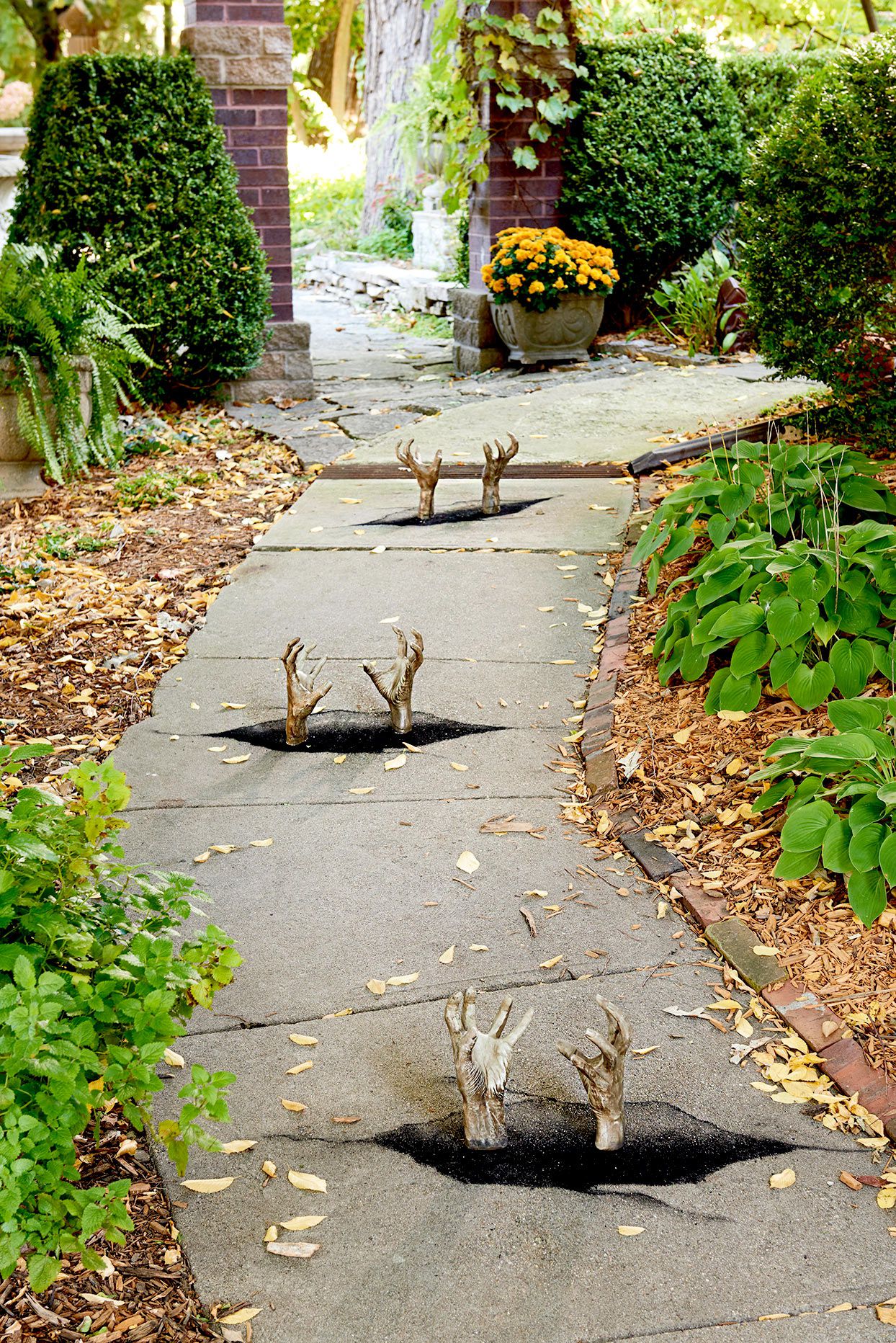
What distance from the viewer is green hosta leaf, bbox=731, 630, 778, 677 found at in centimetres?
347

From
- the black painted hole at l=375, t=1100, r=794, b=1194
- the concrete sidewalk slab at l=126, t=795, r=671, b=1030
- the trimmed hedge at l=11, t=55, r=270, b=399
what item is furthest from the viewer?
the trimmed hedge at l=11, t=55, r=270, b=399

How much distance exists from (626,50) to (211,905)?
8.28 m

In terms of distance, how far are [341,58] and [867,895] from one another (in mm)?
26268

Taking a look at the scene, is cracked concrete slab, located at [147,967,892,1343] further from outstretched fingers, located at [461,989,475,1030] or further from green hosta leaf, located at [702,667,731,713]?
green hosta leaf, located at [702,667,731,713]

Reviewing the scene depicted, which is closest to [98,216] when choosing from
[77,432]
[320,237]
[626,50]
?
[77,432]

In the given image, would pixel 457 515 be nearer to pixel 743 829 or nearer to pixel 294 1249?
pixel 743 829

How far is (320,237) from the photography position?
56.6 ft

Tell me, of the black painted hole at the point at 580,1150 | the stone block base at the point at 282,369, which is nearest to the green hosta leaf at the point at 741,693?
the black painted hole at the point at 580,1150

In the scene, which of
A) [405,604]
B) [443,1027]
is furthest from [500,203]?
[443,1027]

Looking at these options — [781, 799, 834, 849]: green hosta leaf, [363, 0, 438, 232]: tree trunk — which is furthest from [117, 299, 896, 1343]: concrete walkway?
[363, 0, 438, 232]: tree trunk

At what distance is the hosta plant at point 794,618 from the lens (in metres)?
3.36

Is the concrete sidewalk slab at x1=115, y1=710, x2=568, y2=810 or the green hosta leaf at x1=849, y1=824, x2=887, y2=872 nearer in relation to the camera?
the green hosta leaf at x1=849, y1=824, x2=887, y2=872

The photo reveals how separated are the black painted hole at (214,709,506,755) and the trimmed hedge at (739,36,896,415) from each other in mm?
2098

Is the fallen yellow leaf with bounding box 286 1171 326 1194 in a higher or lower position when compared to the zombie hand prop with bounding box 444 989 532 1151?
lower
